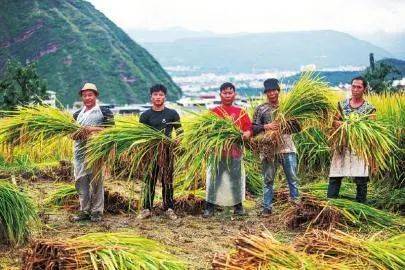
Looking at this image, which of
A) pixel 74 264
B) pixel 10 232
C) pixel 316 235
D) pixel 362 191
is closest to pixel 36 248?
pixel 74 264

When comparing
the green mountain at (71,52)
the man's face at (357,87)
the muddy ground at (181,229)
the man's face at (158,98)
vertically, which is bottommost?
the muddy ground at (181,229)

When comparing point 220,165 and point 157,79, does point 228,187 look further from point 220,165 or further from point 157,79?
point 157,79

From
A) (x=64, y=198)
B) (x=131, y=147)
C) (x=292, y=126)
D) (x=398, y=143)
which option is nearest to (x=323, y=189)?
(x=398, y=143)

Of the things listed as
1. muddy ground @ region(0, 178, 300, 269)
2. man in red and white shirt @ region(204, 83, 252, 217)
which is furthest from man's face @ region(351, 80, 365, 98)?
muddy ground @ region(0, 178, 300, 269)

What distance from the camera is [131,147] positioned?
516 centimetres

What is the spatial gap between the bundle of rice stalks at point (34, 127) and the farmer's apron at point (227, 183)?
139cm

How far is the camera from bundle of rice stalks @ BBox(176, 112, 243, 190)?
5066 mm

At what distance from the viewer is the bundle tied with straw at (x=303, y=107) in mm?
5281

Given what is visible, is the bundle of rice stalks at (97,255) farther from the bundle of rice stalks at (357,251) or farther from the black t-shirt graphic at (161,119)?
the black t-shirt graphic at (161,119)

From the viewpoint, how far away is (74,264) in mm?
3131

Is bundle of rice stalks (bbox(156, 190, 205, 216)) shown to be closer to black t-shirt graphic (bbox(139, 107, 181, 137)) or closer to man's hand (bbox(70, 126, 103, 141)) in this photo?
black t-shirt graphic (bbox(139, 107, 181, 137))

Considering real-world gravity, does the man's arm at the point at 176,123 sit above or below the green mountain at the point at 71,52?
below

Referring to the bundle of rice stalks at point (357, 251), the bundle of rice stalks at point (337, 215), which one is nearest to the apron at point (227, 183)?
the bundle of rice stalks at point (337, 215)

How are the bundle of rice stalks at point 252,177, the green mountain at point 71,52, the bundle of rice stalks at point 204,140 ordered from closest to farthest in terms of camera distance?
the bundle of rice stalks at point 204,140, the bundle of rice stalks at point 252,177, the green mountain at point 71,52
